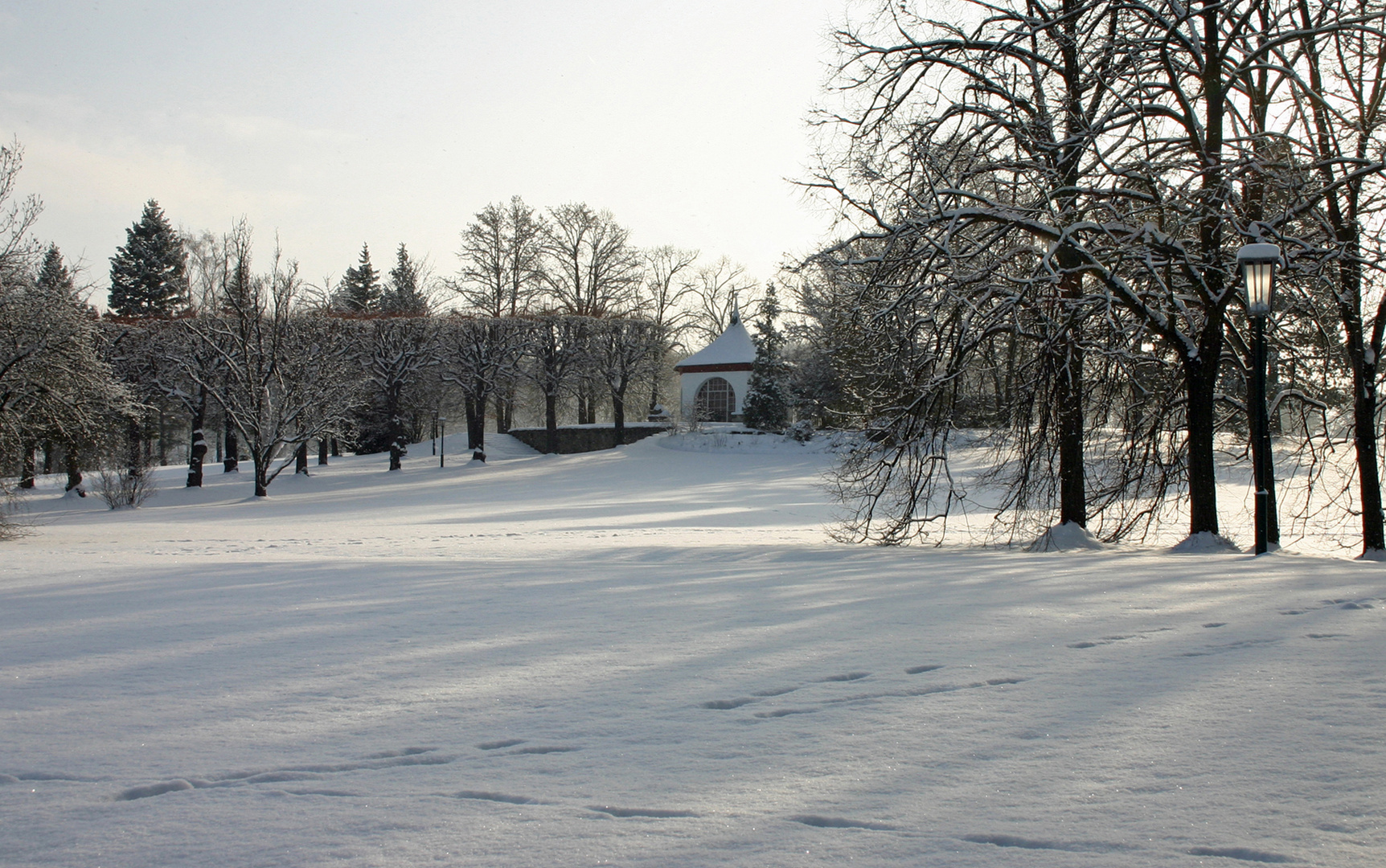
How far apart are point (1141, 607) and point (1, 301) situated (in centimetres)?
2303

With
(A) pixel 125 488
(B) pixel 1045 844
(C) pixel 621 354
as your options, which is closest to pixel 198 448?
(A) pixel 125 488

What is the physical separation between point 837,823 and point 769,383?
3816 cm

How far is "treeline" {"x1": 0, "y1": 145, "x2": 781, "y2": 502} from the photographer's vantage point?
2150 centimetres

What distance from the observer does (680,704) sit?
12.9ft

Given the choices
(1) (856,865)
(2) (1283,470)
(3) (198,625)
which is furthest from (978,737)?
(2) (1283,470)

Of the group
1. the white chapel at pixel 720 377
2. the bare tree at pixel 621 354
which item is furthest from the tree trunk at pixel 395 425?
the white chapel at pixel 720 377

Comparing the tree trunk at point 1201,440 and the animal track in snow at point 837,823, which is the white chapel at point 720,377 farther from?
the animal track in snow at point 837,823

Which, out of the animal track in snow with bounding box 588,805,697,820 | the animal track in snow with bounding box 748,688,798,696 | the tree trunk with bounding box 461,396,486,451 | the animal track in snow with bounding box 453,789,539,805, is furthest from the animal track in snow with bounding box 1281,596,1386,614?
the tree trunk with bounding box 461,396,486,451

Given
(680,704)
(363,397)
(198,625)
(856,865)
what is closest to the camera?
(856,865)

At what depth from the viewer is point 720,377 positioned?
156ft

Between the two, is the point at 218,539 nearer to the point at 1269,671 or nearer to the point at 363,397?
the point at 1269,671

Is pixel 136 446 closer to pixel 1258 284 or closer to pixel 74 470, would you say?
pixel 74 470

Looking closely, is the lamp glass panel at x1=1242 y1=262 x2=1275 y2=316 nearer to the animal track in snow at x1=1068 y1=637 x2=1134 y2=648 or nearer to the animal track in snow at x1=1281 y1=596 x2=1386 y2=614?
the animal track in snow at x1=1281 y1=596 x2=1386 y2=614

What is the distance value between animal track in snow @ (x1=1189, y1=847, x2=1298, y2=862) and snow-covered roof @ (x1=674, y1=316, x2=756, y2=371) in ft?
145
